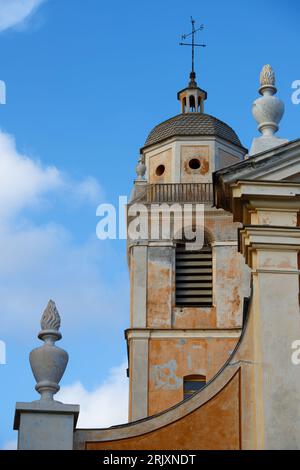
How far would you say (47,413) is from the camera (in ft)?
49.9

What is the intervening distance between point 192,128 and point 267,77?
16502 millimetres

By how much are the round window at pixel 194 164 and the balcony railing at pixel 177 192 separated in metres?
0.81

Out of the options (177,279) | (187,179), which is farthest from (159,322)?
(187,179)

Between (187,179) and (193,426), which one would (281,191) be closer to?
(193,426)

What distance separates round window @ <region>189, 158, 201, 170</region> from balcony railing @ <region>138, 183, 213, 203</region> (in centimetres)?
81

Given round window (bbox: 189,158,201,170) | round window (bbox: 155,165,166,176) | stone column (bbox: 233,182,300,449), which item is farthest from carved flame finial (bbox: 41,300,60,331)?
round window (bbox: 155,165,166,176)

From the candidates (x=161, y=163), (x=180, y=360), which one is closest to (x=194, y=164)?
(x=161, y=163)

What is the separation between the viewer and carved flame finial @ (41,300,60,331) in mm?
15852

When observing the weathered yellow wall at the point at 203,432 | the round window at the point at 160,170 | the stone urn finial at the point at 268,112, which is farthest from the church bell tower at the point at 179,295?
the weathered yellow wall at the point at 203,432

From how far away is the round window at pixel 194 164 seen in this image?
33.5 metres

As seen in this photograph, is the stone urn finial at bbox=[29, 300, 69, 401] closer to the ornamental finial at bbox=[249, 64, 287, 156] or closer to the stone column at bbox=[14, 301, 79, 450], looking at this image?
the stone column at bbox=[14, 301, 79, 450]
